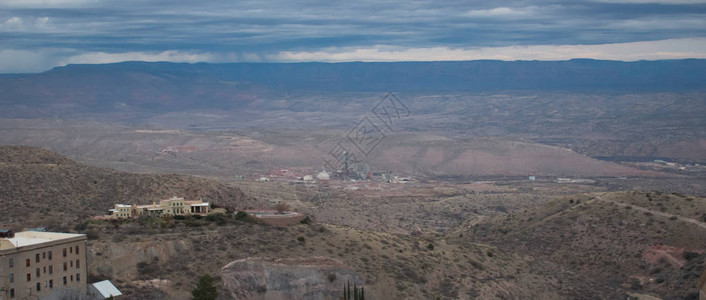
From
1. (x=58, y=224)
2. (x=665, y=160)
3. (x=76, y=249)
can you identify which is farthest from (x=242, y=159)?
(x=76, y=249)

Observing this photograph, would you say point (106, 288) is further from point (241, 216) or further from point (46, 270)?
point (241, 216)

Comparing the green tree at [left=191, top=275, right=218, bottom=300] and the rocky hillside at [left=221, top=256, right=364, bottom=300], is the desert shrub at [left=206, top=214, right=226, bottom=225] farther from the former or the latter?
the green tree at [left=191, top=275, right=218, bottom=300]

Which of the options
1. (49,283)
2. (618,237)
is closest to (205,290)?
(49,283)

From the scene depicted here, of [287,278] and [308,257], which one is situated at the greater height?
[308,257]

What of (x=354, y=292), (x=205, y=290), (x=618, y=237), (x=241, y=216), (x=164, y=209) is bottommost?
(x=618, y=237)

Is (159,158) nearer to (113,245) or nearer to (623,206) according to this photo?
(623,206)
